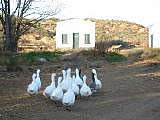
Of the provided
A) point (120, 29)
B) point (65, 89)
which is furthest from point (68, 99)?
point (120, 29)

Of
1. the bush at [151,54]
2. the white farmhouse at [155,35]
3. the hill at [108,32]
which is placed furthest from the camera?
the hill at [108,32]

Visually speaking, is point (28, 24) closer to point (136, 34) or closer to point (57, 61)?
point (57, 61)

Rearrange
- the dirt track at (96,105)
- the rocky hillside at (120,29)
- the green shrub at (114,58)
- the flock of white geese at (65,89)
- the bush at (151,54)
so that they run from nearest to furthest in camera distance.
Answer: the dirt track at (96,105), the flock of white geese at (65,89), the bush at (151,54), the green shrub at (114,58), the rocky hillside at (120,29)

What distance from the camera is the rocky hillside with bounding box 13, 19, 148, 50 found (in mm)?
62094

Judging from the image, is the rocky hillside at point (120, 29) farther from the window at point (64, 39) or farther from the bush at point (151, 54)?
the bush at point (151, 54)

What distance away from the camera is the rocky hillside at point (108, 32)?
62.1m

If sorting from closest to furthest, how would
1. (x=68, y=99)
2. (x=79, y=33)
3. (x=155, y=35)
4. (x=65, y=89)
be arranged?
(x=68, y=99), (x=65, y=89), (x=155, y=35), (x=79, y=33)

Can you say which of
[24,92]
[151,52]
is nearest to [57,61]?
[151,52]

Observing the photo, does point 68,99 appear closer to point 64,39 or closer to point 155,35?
point 155,35

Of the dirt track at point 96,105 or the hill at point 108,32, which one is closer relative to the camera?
the dirt track at point 96,105

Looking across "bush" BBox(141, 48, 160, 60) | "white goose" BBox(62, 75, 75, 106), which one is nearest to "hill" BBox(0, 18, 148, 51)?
"bush" BBox(141, 48, 160, 60)

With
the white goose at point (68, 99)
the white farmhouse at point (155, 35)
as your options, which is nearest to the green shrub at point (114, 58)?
the white farmhouse at point (155, 35)

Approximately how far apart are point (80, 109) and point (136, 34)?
63.3m

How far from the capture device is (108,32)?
7738 cm
